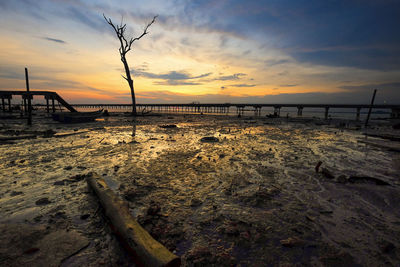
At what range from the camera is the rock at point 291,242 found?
2.58 meters

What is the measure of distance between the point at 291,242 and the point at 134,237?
2.37 m

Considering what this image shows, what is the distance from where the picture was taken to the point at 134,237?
7.39 feet

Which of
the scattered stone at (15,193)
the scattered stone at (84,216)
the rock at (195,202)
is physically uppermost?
the scattered stone at (15,193)

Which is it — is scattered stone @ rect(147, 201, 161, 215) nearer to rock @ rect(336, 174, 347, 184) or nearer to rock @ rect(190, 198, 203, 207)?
rock @ rect(190, 198, 203, 207)

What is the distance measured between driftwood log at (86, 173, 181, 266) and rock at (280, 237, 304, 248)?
1767 mm

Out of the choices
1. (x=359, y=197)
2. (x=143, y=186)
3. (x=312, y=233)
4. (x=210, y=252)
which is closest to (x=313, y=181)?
(x=359, y=197)

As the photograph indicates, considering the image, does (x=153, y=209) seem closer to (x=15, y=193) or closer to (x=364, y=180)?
(x=15, y=193)

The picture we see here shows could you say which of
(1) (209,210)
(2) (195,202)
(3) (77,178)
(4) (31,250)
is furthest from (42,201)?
(1) (209,210)

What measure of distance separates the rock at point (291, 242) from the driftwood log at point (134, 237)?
1767mm

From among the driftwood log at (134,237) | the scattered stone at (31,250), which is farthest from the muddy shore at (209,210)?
the driftwood log at (134,237)

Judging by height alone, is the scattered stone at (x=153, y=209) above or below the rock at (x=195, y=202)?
above

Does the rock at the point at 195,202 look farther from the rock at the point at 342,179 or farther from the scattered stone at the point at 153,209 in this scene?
the rock at the point at 342,179

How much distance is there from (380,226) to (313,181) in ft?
6.39

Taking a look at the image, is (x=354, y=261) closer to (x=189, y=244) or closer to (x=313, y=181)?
(x=189, y=244)
